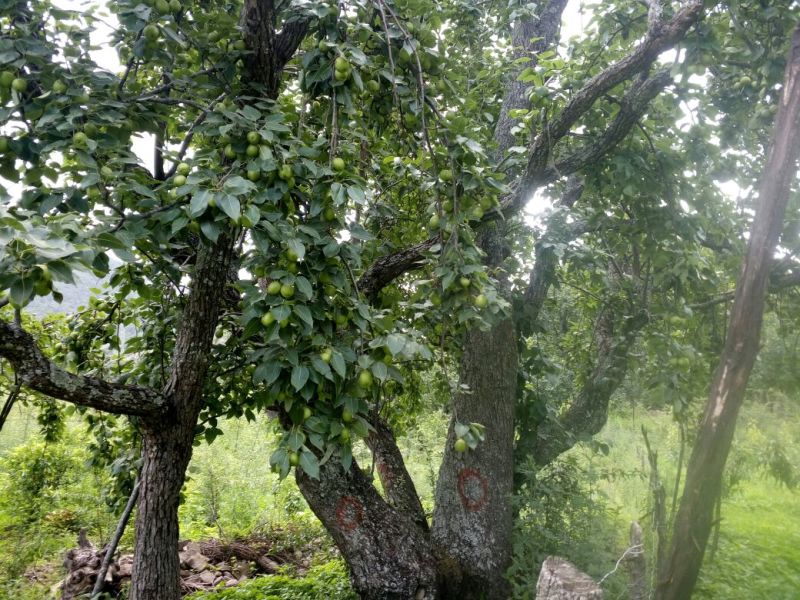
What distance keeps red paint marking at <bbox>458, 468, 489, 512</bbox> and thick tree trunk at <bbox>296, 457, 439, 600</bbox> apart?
1.51ft

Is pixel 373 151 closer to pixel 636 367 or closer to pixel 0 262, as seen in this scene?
pixel 636 367

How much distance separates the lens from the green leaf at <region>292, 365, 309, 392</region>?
5.10 ft

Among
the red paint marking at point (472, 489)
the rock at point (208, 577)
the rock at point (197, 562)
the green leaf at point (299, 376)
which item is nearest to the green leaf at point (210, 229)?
the green leaf at point (299, 376)

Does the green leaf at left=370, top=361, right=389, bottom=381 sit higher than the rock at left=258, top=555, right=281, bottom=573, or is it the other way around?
the green leaf at left=370, top=361, right=389, bottom=381

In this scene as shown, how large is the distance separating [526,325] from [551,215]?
104 centimetres

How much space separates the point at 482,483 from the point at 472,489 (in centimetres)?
8

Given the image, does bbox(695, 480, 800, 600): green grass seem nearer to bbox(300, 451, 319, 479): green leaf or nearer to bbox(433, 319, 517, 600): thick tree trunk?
bbox(433, 319, 517, 600): thick tree trunk

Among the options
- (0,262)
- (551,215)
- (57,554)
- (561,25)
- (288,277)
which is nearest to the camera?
(0,262)

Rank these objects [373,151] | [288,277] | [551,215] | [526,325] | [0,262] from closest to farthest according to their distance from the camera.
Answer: [0,262]
[288,277]
[551,215]
[373,151]
[526,325]

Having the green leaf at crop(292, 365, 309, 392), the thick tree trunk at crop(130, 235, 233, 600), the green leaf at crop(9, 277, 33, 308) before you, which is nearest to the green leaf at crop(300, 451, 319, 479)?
the green leaf at crop(292, 365, 309, 392)

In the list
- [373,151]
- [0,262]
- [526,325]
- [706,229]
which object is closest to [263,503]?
[526,325]

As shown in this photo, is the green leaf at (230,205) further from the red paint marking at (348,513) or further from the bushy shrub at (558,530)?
the bushy shrub at (558,530)

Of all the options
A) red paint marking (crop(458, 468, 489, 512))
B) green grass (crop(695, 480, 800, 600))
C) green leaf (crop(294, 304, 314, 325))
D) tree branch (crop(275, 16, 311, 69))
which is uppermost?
tree branch (crop(275, 16, 311, 69))

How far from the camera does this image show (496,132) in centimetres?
397
